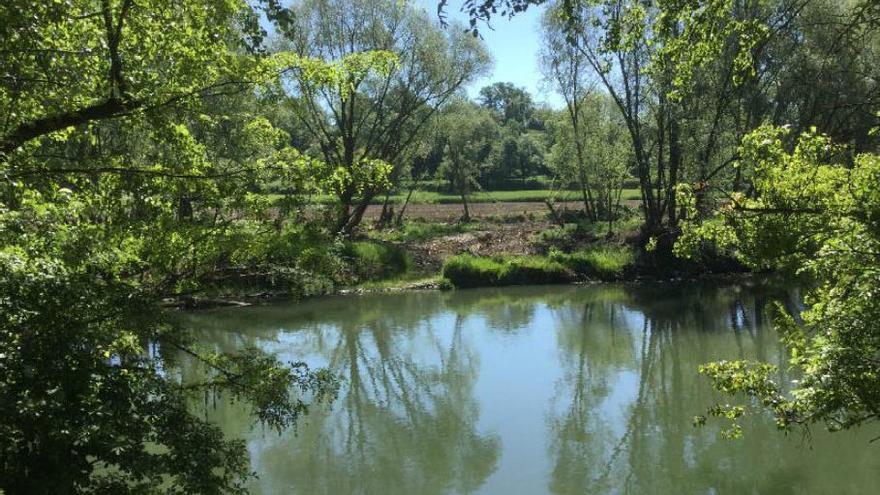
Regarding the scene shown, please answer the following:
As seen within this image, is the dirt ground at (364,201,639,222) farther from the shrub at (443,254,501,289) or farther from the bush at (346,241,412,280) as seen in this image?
the shrub at (443,254,501,289)

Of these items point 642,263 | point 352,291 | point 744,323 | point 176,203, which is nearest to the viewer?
point 176,203

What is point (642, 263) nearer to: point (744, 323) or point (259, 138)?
point (744, 323)

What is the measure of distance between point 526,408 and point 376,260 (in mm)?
14439

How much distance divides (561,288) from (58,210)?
801 inches

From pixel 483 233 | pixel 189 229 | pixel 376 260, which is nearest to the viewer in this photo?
pixel 189 229

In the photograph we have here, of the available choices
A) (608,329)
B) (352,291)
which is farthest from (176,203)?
(352,291)

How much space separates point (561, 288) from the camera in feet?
78.3

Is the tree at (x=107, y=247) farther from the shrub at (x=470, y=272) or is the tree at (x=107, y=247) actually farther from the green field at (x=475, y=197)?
the green field at (x=475, y=197)

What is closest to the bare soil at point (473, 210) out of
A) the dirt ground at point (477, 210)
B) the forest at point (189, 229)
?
the dirt ground at point (477, 210)

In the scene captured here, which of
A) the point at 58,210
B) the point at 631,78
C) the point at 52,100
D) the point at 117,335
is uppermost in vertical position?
the point at 631,78

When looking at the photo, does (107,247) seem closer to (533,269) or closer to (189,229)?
(189,229)

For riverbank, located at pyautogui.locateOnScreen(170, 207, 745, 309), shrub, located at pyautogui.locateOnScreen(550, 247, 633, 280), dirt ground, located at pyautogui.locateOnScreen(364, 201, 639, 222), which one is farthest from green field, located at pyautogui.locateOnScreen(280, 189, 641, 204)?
shrub, located at pyautogui.locateOnScreen(550, 247, 633, 280)

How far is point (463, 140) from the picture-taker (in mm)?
35000

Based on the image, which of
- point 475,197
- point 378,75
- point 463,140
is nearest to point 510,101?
point 475,197
